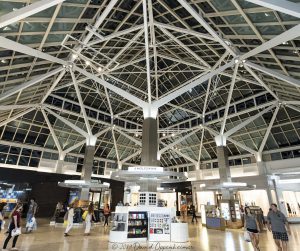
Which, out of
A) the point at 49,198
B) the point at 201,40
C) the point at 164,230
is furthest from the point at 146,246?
the point at 49,198

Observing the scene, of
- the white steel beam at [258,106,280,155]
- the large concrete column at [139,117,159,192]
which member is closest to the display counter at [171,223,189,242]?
the large concrete column at [139,117,159,192]

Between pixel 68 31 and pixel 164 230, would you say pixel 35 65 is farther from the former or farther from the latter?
pixel 164 230

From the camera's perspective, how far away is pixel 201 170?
3797 cm

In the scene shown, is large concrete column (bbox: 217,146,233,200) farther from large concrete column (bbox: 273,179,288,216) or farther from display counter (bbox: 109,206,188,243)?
display counter (bbox: 109,206,188,243)

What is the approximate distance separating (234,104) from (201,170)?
14.1 meters

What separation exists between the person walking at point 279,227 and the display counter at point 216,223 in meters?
12.4

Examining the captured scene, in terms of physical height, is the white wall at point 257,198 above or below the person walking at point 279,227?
above

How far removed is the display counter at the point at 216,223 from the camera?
19369 millimetres

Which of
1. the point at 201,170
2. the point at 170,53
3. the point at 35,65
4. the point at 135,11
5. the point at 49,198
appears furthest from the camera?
the point at 201,170

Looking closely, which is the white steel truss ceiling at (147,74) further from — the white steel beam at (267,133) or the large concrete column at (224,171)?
the large concrete column at (224,171)

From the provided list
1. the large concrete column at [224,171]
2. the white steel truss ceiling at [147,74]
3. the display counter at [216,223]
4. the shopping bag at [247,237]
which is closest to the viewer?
the shopping bag at [247,237]

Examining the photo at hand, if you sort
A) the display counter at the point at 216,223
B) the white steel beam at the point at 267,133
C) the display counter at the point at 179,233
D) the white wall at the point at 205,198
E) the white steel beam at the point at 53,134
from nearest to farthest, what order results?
the display counter at the point at 179,233 < the display counter at the point at 216,223 < the white steel beam at the point at 267,133 < the white steel beam at the point at 53,134 < the white wall at the point at 205,198

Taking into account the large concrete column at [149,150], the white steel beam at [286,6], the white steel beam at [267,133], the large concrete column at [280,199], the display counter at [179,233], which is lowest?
the display counter at [179,233]

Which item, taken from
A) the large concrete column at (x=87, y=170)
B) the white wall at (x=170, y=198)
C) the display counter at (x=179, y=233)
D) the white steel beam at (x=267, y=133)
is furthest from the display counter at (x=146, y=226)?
the white wall at (x=170, y=198)
